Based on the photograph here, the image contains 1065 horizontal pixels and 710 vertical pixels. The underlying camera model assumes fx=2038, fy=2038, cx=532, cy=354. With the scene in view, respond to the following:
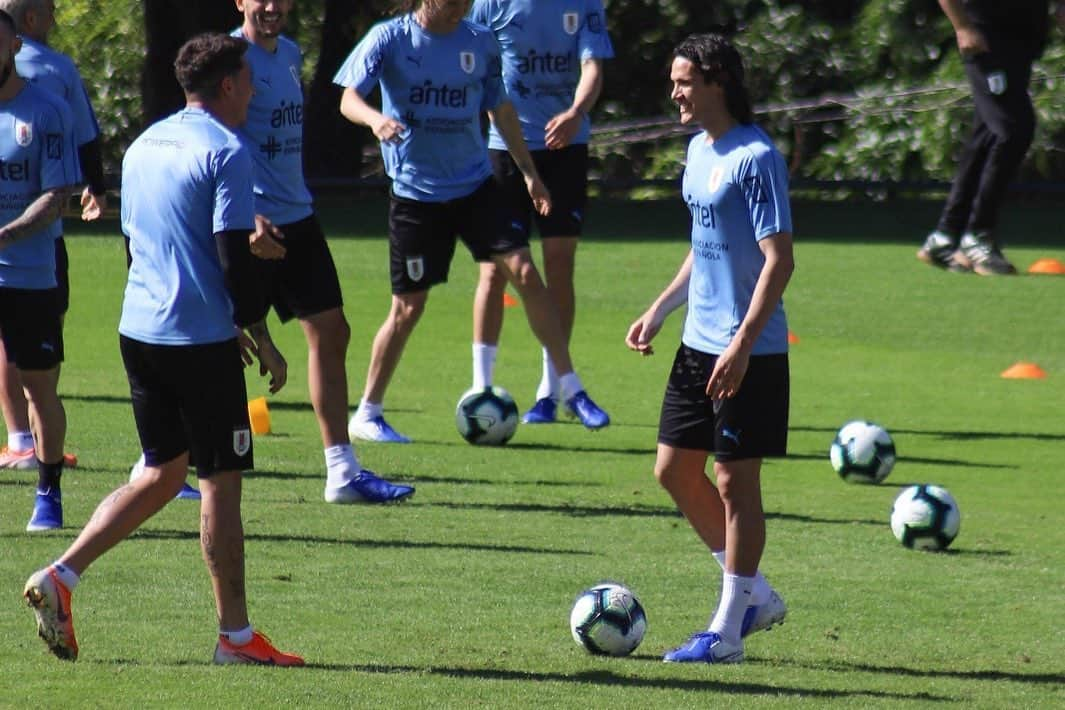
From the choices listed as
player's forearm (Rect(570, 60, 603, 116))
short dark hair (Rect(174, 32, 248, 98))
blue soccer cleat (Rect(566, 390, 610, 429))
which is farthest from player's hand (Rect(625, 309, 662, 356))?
player's forearm (Rect(570, 60, 603, 116))

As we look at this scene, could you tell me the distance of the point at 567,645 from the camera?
6.54m

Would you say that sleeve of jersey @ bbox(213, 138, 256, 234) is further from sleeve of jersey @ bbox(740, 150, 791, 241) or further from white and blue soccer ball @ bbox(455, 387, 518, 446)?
white and blue soccer ball @ bbox(455, 387, 518, 446)

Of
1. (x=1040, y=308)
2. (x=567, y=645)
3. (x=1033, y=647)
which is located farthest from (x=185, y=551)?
(x=1040, y=308)

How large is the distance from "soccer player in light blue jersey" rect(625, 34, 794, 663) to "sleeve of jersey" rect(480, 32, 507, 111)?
388 cm

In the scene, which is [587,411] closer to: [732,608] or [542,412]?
[542,412]

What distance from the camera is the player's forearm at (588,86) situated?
→ 11.4 meters

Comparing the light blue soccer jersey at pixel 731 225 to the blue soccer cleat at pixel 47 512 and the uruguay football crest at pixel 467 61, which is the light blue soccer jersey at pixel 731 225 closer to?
the blue soccer cleat at pixel 47 512

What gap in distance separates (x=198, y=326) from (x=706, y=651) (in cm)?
185

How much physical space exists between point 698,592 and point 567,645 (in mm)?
950

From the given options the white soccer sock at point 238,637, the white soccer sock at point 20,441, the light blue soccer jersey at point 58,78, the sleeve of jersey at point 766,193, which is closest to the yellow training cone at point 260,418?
the white soccer sock at point 20,441

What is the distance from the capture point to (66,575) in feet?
20.1

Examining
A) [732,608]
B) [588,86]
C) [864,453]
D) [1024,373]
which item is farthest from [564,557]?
[1024,373]

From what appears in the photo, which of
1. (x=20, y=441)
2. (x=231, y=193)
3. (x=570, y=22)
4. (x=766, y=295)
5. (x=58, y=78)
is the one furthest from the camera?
(x=570, y=22)

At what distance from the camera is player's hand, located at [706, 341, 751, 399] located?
20.2 feet
